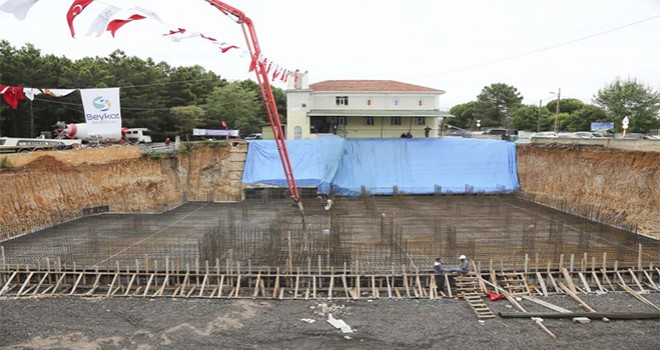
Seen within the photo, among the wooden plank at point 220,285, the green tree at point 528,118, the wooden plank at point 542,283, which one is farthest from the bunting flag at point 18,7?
the green tree at point 528,118

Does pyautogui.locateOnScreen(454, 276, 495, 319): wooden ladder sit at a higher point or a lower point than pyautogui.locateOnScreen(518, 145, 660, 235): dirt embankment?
lower

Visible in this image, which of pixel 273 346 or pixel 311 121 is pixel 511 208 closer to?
pixel 311 121

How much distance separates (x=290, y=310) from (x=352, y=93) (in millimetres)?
22245

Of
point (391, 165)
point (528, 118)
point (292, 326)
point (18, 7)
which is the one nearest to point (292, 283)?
point (292, 326)

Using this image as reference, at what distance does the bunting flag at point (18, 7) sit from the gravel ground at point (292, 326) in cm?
688

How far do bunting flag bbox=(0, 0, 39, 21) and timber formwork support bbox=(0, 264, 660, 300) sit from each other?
6.95 meters

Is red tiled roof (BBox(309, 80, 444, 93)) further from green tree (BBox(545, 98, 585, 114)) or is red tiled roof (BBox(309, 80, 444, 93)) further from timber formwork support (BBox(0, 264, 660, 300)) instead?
green tree (BBox(545, 98, 585, 114))

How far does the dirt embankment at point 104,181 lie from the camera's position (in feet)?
58.2

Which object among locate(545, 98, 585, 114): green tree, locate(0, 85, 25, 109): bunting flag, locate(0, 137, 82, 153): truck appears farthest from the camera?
locate(545, 98, 585, 114): green tree

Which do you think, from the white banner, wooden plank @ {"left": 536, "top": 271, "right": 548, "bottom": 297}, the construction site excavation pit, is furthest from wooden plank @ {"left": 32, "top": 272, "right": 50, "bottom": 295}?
wooden plank @ {"left": 536, "top": 271, "right": 548, "bottom": 297}

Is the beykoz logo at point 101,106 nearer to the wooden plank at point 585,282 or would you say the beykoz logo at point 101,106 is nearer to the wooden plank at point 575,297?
the wooden plank at point 575,297

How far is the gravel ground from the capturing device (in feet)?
30.9

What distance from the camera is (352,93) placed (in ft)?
102

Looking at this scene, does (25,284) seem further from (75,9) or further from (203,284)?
(75,9)
